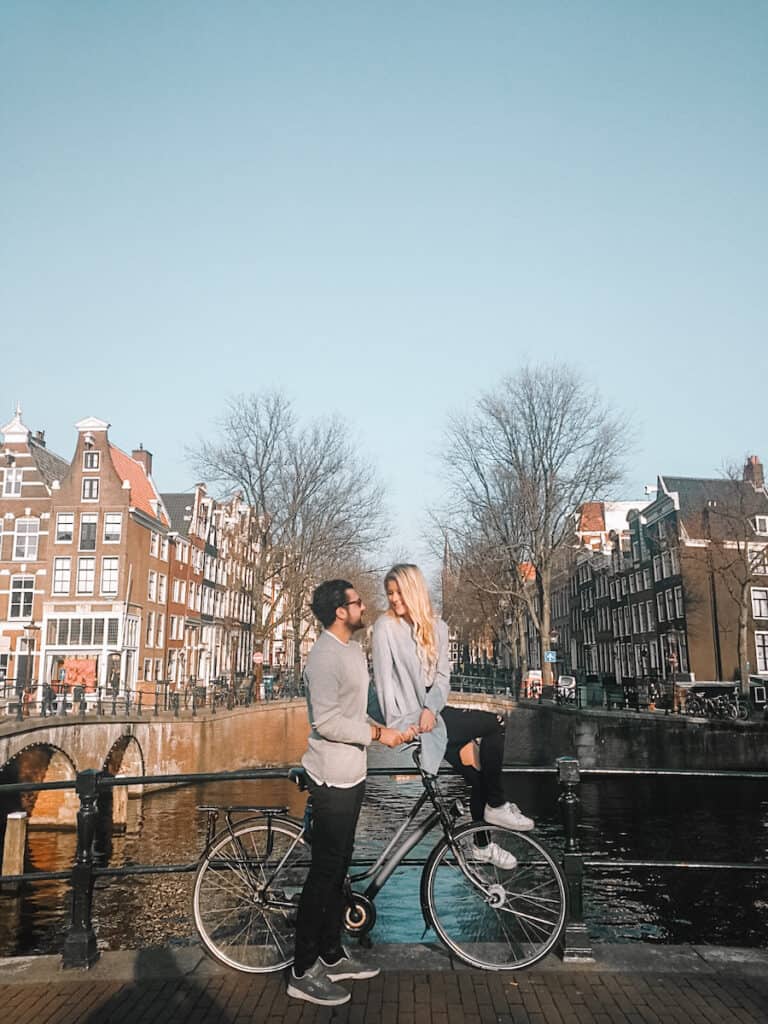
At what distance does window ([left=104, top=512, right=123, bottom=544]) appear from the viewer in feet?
135

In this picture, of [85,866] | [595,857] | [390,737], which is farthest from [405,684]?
[595,857]

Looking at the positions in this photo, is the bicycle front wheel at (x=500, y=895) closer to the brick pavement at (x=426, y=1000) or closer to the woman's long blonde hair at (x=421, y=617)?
the brick pavement at (x=426, y=1000)

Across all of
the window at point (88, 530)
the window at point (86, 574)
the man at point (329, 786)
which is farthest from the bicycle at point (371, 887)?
the window at point (88, 530)

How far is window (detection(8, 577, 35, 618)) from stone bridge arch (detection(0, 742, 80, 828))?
16974 millimetres

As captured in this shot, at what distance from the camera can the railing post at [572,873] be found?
14.4 ft

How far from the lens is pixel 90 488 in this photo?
41719 millimetres

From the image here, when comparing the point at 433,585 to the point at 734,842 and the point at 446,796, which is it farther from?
the point at 446,796

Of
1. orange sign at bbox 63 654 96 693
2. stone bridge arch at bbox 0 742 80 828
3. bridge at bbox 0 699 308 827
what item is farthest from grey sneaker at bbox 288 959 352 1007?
orange sign at bbox 63 654 96 693

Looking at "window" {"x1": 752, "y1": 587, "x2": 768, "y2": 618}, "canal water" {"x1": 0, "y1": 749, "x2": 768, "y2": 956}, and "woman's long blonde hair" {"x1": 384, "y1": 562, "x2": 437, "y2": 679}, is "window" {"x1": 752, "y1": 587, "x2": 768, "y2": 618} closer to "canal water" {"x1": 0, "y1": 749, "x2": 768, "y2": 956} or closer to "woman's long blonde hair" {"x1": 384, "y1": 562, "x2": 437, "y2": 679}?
"canal water" {"x1": 0, "y1": 749, "x2": 768, "y2": 956}

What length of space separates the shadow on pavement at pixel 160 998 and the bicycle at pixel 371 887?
0.22m

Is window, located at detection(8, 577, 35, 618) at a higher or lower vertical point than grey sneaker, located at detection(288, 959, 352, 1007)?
higher

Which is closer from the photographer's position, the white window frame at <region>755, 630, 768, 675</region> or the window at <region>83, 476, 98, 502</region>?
the white window frame at <region>755, 630, 768, 675</region>

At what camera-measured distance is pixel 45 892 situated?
623 inches

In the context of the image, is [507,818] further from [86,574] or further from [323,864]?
[86,574]
